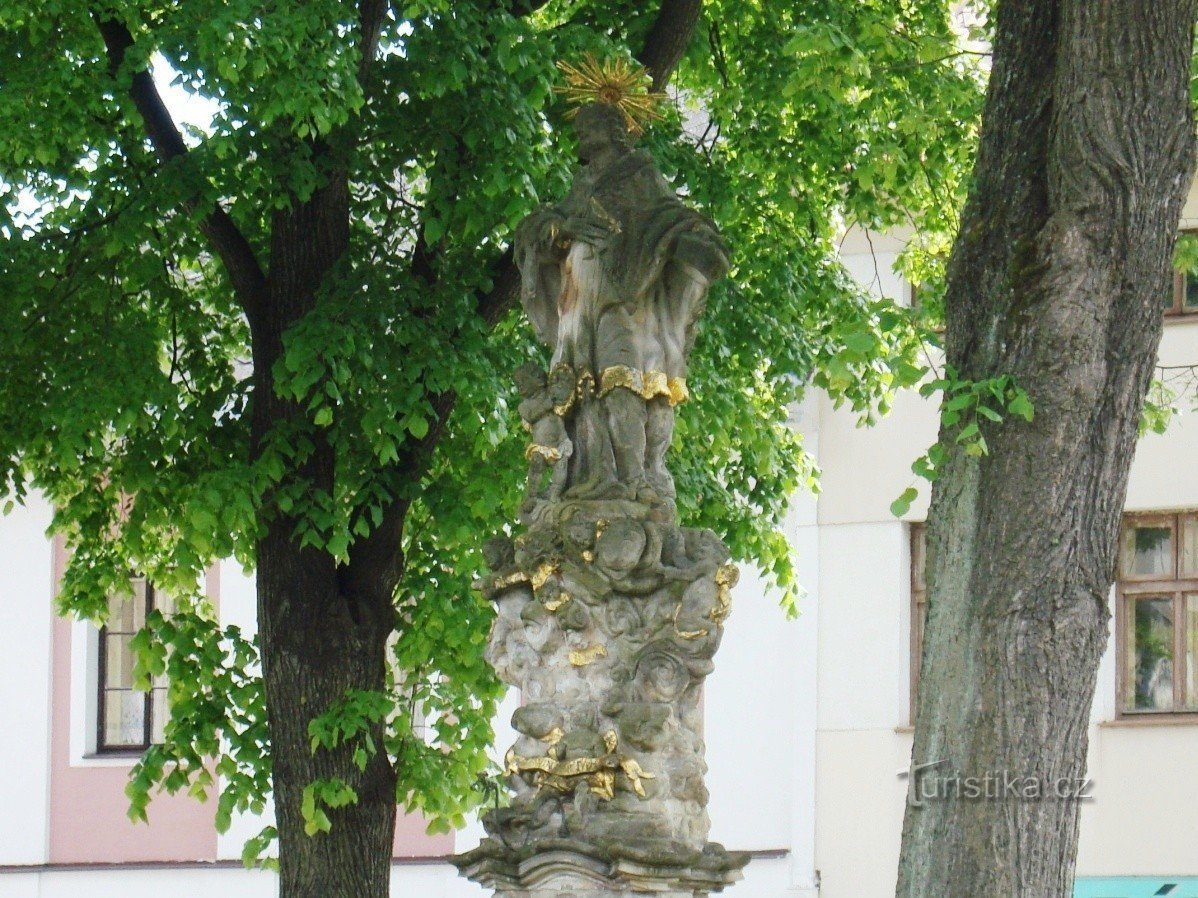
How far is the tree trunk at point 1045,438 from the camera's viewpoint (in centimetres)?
831

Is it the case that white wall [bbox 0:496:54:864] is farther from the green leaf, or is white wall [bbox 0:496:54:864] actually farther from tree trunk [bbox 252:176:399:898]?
the green leaf

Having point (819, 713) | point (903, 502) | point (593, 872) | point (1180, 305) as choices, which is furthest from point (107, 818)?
point (903, 502)

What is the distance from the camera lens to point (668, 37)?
1424cm

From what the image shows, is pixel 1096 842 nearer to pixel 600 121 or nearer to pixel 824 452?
pixel 824 452

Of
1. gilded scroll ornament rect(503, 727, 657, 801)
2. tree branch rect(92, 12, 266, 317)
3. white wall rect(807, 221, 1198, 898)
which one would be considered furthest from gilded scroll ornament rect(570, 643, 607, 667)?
white wall rect(807, 221, 1198, 898)

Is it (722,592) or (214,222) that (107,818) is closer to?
(214,222)

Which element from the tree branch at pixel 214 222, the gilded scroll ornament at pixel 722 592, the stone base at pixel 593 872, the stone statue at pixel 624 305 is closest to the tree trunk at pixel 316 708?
the tree branch at pixel 214 222

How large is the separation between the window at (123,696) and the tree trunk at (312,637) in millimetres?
9227

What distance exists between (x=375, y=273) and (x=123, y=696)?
1029cm

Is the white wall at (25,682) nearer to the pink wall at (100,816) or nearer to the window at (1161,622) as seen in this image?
the pink wall at (100,816)

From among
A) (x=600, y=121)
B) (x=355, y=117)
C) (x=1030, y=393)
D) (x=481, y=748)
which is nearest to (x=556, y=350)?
(x=600, y=121)

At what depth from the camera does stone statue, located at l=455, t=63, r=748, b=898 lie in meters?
9.29

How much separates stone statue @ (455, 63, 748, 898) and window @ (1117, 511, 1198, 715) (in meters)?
10.4

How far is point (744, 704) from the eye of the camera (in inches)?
821
